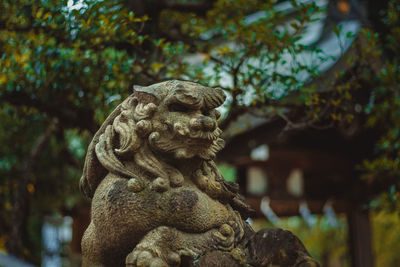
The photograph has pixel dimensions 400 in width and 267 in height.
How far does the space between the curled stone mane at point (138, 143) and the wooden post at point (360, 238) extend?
170 inches

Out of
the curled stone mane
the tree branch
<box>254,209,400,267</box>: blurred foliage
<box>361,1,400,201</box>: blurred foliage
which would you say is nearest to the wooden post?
<box>361,1,400,201</box>: blurred foliage

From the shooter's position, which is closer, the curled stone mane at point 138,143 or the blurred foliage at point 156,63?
the curled stone mane at point 138,143

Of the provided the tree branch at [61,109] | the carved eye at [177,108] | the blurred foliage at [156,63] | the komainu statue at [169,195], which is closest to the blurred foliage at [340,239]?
the blurred foliage at [156,63]

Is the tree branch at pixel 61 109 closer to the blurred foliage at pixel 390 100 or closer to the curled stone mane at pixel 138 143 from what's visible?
the curled stone mane at pixel 138 143

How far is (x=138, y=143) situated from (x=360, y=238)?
15.3ft

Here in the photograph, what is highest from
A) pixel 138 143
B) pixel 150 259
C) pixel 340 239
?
pixel 138 143

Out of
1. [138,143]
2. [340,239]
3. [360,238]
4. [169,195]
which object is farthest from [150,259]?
[340,239]

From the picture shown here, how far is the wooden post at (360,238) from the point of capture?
579cm

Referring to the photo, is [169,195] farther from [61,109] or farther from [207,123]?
[61,109]

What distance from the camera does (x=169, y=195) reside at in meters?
1.89

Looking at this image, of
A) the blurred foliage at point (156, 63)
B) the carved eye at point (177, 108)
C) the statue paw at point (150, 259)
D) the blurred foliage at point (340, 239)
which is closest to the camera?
the statue paw at point (150, 259)

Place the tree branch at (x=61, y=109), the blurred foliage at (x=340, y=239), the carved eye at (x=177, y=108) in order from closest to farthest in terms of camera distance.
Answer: the carved eye at (x=177, y=108) < the tree branch at (x=61, y=109) < the blurred foliage at (x=340, y=239)

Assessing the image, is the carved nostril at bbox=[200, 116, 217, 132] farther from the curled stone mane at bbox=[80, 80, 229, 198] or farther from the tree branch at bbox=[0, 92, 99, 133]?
the tree branch at bbox=[0, 92, 99, 133]

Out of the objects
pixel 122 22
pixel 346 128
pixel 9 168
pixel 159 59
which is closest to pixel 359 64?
pixel 346 128
